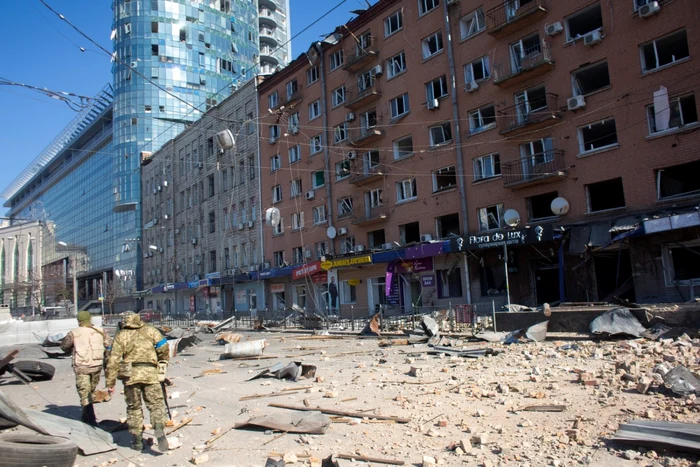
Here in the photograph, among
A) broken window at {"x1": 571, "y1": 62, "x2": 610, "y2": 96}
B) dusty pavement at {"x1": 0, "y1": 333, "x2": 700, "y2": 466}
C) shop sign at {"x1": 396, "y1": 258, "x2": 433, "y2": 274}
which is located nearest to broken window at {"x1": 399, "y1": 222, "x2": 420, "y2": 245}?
shop sign at {"x1": 396, "y1": 258, "x2": 433, "y2": 274}

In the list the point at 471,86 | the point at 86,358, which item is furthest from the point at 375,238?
the point at 86,358

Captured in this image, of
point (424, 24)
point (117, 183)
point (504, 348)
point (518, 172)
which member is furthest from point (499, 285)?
point (117, 183)

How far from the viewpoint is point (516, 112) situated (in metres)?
26.1

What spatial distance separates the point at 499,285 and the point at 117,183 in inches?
2493

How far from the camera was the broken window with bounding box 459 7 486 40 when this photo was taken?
28.2m

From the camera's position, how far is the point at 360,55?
112 feet

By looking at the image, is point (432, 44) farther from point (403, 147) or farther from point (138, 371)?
point (138, 371)

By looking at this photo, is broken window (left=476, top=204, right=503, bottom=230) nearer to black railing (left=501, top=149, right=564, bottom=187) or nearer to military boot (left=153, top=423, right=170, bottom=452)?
black railing (left=501, top=149, right=564, bottom=187)

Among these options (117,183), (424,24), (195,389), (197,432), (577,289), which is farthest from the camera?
(117,183)

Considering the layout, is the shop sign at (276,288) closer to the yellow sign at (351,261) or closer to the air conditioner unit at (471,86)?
the yellow sign at (351,261)

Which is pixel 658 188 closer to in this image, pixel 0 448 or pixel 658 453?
pixel 658 453

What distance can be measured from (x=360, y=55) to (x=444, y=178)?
10.6 m

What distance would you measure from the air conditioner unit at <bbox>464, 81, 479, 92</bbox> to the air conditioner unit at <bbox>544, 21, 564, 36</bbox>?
13.8ft

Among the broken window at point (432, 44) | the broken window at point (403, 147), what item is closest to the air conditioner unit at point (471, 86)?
the broken window at point (432, 44)
